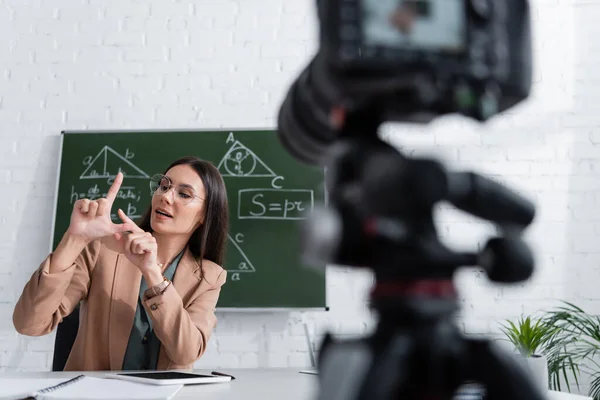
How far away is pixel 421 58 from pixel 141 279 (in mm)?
1651

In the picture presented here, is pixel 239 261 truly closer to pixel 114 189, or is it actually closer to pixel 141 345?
pixel 141 345

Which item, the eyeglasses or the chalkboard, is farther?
the chalkboard

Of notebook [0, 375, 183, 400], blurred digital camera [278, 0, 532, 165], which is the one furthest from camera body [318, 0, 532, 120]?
notebook [0, 375, 183, 400]

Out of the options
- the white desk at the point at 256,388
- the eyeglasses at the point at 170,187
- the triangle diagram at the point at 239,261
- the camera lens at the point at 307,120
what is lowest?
the white desk at the point at 256,388

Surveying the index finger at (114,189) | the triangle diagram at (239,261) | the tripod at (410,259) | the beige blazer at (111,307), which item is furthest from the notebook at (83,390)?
the triangle diagram at (239,261)

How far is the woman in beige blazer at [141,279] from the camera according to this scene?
1.64 meters

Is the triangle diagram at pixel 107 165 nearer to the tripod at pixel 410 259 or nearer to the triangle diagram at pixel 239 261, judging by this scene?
the triangle diagram at pixel 239 261

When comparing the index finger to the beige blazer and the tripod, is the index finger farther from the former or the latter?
the tripod

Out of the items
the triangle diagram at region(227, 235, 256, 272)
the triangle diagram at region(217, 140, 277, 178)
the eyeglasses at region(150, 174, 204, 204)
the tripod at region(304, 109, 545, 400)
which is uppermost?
the triangle diagram at region(217, 140, 277, 178)

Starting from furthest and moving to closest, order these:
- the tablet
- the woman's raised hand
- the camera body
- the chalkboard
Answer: the chalkboard, the woman's raised hand, the tablet, the camera body

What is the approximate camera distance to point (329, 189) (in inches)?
14.2

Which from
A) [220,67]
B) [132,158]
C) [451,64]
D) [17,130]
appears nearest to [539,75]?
[220,67]

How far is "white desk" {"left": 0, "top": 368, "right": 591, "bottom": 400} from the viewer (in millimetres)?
1152

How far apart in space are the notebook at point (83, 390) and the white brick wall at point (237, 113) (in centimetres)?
158
